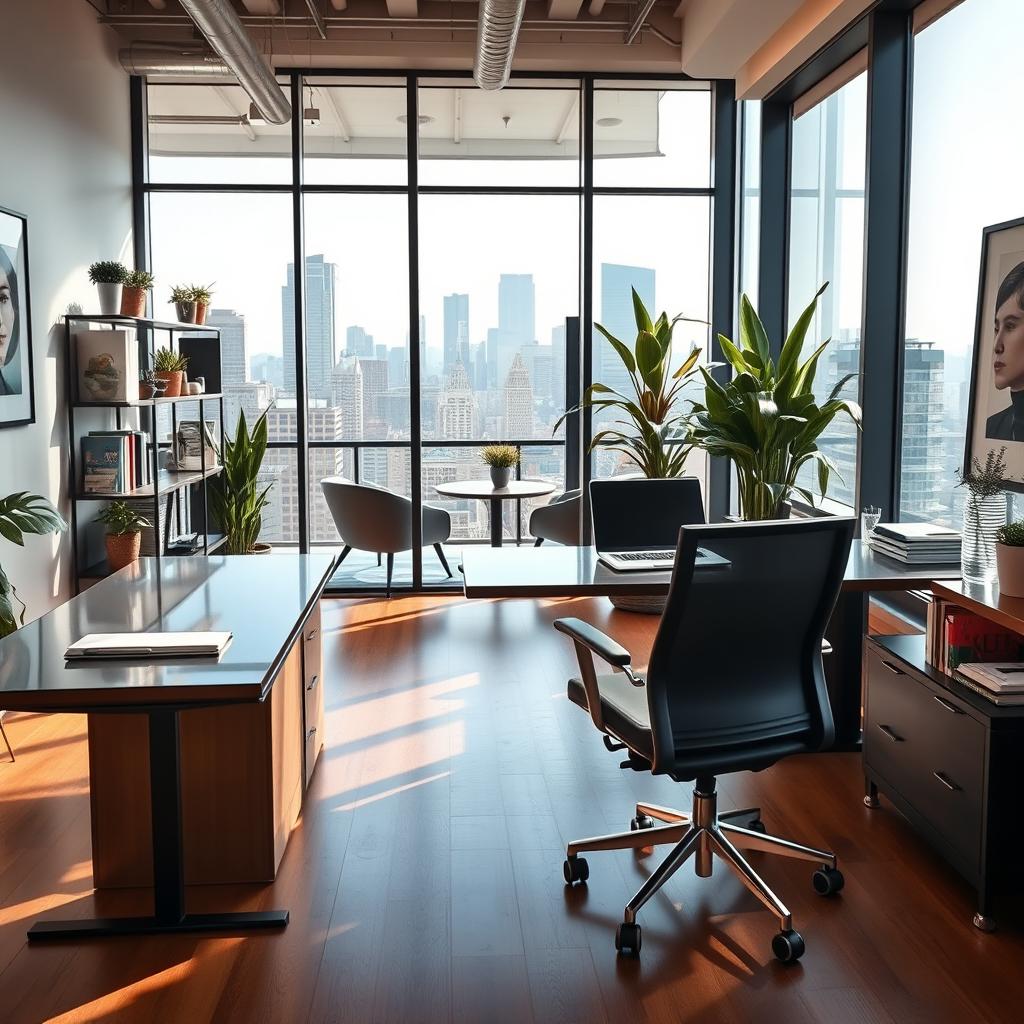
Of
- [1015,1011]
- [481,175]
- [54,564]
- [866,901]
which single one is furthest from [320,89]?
[1015,1011]

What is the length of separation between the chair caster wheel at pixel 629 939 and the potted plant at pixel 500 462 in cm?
426

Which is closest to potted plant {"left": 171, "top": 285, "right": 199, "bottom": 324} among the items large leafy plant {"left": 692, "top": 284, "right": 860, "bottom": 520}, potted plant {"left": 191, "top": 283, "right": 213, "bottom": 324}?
potted plant {"left": 191, "top": 283, "right": 213, "bottom": 324}

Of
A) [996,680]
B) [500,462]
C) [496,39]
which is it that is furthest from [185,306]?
[996,680]

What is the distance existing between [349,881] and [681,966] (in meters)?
0.95

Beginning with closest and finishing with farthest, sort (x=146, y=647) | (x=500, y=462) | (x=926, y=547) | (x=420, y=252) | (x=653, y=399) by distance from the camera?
1. (x=146, y=647)
2. (x=926, y=547)
3. (x=653, y=399)
4. (x=500, y=462)
5. (x=420, y=252)

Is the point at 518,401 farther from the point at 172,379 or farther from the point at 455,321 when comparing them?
the point at 172,379

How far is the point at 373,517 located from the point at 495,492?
733mm

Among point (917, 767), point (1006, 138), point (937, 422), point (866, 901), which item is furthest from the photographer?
point (937, 422)

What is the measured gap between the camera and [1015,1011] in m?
2.42

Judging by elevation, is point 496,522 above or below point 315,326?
below

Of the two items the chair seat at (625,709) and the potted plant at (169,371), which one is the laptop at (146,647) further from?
the potted plant at (169,371)

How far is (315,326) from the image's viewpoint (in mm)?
6984

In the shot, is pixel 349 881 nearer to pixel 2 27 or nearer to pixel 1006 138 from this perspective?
pixel 1006 138

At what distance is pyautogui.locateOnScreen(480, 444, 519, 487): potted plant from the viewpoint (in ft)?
22.0
